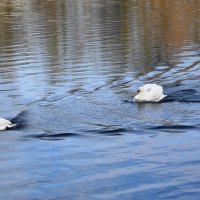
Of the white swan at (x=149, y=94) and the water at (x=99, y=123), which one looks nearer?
the water at (x=99, y=123)

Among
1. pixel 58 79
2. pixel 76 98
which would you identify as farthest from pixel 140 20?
pixel 76 98

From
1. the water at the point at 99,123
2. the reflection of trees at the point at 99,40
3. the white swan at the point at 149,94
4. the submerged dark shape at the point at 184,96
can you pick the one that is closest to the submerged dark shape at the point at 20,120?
the water at the point at 99,123

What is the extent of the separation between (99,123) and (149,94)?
7.62 ft

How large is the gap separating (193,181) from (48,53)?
705 inches

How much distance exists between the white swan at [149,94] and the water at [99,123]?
0.26 m

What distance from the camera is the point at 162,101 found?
A: 1614 cm

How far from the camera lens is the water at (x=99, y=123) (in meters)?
10.5

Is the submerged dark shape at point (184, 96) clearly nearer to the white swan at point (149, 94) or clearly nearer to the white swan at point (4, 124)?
Answer: the white swan at point (149, 94)

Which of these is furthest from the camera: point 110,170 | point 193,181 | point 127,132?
point 127,132

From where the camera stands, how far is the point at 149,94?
16.0 m

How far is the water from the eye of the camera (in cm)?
1050

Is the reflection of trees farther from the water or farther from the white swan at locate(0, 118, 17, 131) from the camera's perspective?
the white swan at locate(0, 118, 17, 131)

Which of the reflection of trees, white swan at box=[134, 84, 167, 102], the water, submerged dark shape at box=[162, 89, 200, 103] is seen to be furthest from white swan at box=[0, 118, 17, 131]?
the reflection of trees

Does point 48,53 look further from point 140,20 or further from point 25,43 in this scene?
point 140,20
